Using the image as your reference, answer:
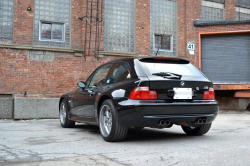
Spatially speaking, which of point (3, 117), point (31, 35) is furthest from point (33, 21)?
point (3, 117)

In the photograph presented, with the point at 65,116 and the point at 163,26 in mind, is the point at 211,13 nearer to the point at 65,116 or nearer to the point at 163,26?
the point at 163,26

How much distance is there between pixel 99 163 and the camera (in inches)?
145

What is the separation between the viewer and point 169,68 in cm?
544

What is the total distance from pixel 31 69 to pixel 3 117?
2.28 meters

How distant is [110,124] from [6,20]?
869cm

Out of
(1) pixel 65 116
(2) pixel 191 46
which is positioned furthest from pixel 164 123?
(2) pixel 191 46

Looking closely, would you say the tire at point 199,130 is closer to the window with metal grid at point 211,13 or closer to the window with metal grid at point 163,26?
the window with metal grid at point 163,26

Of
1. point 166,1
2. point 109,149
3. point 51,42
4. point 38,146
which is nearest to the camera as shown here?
point 109,149

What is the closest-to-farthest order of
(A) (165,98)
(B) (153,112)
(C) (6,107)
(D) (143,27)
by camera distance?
(B) (153,112) < (A) (165,98) < (C) (6,107) < (D) (143,27)

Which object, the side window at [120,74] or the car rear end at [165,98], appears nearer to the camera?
the car rear end at [165,98]

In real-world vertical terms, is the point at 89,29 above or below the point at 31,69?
above

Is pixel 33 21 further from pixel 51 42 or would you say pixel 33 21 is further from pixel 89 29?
pixel 89 29

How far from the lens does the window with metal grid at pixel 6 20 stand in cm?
1212

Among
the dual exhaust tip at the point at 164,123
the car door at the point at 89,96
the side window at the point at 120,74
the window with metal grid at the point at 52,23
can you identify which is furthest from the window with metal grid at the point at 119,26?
the dual exhaust tip at the point at 164,123
